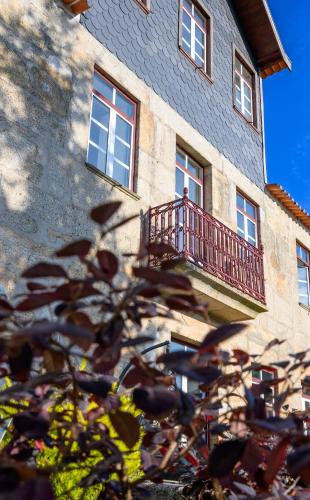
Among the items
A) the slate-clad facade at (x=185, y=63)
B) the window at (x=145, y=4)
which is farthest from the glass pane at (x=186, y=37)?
the window at (x=145, y=4)

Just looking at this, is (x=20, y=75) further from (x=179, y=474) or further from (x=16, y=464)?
(x=16, y=464)

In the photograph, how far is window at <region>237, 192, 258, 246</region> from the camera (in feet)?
35.4

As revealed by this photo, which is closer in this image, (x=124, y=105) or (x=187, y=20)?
(x=124, y=105)

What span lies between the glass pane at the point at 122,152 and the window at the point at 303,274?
672 centimetres

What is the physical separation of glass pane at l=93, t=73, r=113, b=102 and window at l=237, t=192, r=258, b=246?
3772 millimetres

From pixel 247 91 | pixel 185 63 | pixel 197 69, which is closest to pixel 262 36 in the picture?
pixel 247 91

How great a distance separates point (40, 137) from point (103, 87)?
1.87 metres

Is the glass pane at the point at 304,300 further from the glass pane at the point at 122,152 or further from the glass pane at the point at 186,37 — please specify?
the glass pane at the point at 122,152

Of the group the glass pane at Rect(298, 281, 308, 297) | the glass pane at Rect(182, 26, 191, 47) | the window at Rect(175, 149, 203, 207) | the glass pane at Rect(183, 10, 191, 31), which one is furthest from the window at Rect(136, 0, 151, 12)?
the glass pane at Rect(298, 281, 308, 297)

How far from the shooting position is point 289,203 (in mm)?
12695

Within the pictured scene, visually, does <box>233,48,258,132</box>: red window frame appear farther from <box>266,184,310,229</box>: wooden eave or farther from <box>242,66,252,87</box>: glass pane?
<box>266,184,310,229</box>: wooden eave

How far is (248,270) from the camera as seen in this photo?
9.43m

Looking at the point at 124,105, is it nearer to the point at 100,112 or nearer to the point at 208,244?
the point at 100,112

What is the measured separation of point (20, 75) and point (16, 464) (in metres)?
6.00
